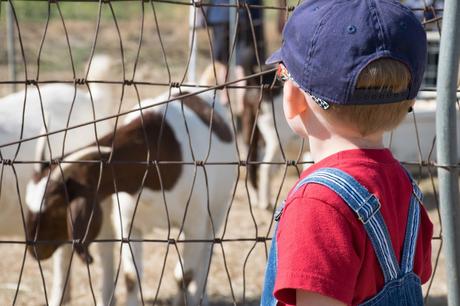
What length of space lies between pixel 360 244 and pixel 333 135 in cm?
17

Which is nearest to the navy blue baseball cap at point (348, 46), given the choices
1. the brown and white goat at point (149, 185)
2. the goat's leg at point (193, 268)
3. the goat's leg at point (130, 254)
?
the brown and white goat at point (149, 185)

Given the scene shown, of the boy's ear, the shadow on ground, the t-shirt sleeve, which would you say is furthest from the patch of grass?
the t-shirt sleeve

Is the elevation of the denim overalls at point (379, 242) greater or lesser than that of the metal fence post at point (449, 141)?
lesser

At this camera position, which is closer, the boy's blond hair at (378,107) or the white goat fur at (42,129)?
the boy's blond hair at (378,107)

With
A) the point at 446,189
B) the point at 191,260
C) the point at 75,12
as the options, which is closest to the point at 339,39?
the point at 446,189

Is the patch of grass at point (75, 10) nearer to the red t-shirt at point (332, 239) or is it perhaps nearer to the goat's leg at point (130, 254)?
the goat's leg at point (130, 254)

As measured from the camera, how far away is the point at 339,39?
1.28 meters

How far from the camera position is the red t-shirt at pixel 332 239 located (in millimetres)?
1240

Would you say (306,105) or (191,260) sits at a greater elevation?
(191,260)

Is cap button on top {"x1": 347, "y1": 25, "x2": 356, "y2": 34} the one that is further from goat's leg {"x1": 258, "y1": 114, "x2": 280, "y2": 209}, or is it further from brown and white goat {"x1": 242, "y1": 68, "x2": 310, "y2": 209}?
goat's leg {"x1": 258, "y1": 114, "x2": 280, "y2": 209}

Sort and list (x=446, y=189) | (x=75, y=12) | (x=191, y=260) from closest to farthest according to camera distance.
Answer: (x=446, y=189) < (x=191, y=260) < (x=75, y=12)

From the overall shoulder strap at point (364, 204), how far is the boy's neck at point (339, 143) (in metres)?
0.05

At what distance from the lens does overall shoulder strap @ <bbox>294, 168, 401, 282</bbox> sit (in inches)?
50.4

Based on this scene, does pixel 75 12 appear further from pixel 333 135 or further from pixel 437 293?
pixel 333 135
